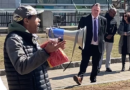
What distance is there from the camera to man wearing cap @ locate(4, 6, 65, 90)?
11.4 feet

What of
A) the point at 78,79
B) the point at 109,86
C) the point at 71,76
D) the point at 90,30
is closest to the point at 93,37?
the point at 90,30

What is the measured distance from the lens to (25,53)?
358cm

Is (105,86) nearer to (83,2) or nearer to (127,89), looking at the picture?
(127,89)

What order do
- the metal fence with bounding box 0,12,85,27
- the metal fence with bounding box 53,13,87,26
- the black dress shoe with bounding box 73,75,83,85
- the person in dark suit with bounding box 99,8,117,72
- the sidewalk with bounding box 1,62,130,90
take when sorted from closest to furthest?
the black dress shoe with bounding box 73,75,83,85, the sidewalk with bounding box 1,62,130,90, the person in dark suit with bounding box 99,8,117,72, the metal fence with bounding box 0,12,85,27, the metal fence with bounding box 53,13,87,26

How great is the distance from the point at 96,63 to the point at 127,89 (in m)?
1.14

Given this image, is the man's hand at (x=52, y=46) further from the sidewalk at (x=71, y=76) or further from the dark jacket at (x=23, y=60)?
the sidewalk at (x=71, y=76)

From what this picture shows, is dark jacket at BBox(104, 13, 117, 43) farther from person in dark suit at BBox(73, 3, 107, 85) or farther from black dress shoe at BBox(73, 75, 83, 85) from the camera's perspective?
black dress shoe at BBox(73, 75, 83, 85)

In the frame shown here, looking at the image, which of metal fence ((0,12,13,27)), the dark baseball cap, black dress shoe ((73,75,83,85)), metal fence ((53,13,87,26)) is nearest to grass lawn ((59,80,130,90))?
black dress shoe ((73,75,83,85))

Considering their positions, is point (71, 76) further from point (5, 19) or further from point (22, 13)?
point (5, 19)

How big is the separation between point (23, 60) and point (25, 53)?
0.14 metres

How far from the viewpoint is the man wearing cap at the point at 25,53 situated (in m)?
3.47

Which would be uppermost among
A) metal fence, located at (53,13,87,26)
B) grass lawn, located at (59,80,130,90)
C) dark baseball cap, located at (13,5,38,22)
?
dark baseball cap, located at (13,5,38,22)

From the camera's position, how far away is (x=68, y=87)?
8633mm

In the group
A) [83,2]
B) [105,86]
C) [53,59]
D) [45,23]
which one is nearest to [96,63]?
[105,86]
